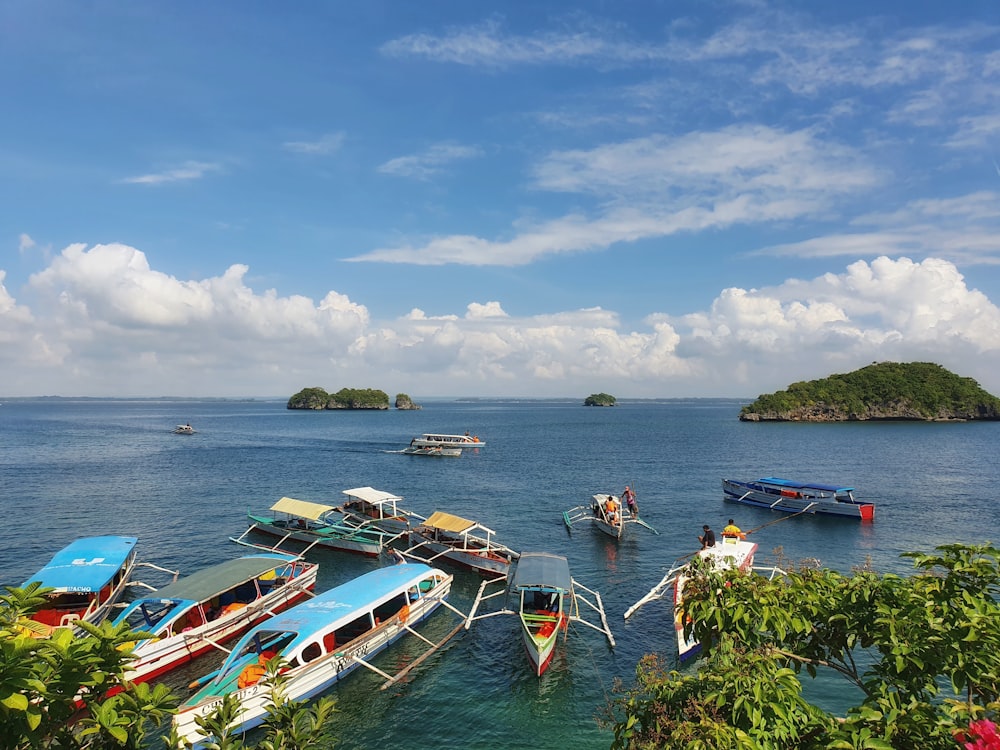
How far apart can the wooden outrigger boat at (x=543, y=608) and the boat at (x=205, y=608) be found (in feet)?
34.1

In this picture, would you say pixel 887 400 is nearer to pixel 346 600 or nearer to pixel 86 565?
pixel 346 600

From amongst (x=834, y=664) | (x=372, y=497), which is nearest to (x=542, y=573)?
(x=834, y=664)

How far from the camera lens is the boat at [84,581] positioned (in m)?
24.9

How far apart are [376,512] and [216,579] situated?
762 inches

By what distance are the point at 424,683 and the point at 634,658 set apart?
8.95 metres

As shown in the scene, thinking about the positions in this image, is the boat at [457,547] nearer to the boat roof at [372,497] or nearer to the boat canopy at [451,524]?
the boat canopy at [451,524]

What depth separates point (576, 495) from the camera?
5922 centimetres

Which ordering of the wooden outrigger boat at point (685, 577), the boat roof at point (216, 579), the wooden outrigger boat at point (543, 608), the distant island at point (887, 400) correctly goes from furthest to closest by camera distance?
the distant island at point (887, 400)
the boat roof at point (216, 579)
the wooden outrigger boat at point (685, 577)
the wooden outrigger boat at point (543, 608)

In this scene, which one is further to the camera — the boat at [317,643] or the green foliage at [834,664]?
the boat at [317,643]

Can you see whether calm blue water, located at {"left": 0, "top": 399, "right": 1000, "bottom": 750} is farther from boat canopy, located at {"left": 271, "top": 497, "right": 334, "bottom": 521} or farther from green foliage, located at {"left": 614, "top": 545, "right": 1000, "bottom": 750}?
boat canopy, located at {"left": 271, "top": 497, "right": 334, "bottom": 521}

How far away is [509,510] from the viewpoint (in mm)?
52344

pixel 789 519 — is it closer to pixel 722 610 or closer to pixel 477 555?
pixel 477 555

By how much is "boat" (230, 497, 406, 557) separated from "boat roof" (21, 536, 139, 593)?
30.7 ft

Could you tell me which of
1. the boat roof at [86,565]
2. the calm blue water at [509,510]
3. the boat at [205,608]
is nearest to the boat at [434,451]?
the calm blue water at [509,510]
